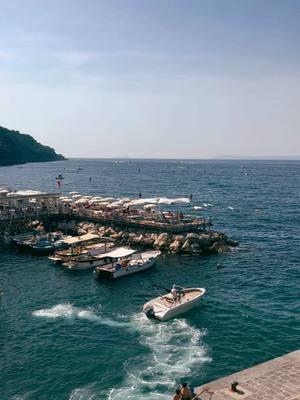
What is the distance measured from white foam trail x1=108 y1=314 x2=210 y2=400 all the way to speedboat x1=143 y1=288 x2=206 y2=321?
27.4 inches

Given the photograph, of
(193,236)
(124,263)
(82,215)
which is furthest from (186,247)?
(82,215)

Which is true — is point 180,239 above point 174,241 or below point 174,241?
above

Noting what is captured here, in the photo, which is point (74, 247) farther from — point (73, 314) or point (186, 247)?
point (73, 314)

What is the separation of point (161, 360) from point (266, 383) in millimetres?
8428

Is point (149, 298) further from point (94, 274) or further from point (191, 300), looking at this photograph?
point (94, 274)

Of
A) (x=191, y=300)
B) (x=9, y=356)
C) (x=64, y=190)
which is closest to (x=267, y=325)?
(x=191, y=300)

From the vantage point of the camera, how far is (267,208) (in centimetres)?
11138

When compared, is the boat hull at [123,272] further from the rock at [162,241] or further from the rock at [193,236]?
the rock at [193,236]

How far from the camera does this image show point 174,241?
6347 centimetres

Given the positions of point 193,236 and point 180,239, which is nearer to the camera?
point 193,236

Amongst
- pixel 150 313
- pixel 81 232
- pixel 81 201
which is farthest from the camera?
pixel 81 201

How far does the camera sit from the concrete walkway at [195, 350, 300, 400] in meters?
23.2

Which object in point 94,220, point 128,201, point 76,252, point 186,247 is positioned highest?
point 128,201

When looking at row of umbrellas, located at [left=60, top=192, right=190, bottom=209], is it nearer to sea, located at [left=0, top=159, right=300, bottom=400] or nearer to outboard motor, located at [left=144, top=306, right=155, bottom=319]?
sea, located at [left=0, top=159, right=300, bottom=400]
